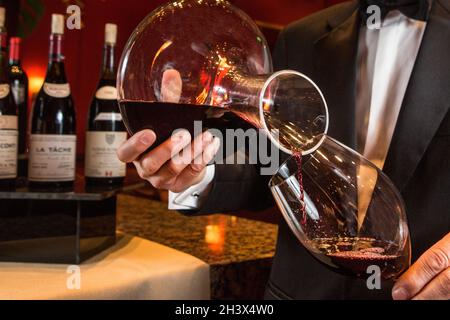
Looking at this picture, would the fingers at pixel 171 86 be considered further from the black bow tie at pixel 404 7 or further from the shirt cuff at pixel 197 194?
the black bow tie at pixel 404 7

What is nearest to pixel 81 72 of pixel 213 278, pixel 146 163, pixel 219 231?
pixel 219 231

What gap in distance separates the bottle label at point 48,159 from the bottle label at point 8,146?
36 millimetres

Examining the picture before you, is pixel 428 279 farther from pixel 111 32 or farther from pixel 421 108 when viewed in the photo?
pixel 111 32

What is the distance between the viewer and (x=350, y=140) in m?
1.11

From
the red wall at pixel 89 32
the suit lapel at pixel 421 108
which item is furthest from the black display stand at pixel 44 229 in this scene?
the red wall at pixel 89 32

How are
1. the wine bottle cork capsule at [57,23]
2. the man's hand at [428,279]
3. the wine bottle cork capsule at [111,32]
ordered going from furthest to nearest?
the wine bottle cork capsule at [111,32] < the wine bottle cork capsule at [57,23] < the man's hand at [428,279]

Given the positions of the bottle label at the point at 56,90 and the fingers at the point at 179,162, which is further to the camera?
the bottle label at the point at 56,90

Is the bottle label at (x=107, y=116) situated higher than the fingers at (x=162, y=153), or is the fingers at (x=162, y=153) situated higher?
the bottle label at (x=107, y=116)

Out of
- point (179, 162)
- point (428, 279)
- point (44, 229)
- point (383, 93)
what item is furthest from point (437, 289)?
point (44, 229)

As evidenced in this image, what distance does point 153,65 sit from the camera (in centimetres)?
71

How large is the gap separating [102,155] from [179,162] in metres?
0.51

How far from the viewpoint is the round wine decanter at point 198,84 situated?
0.68m

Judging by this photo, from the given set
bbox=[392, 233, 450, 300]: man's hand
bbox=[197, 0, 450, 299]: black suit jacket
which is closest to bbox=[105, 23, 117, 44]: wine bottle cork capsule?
bbox=[197, 0, 450, 299]: black suit jacket
